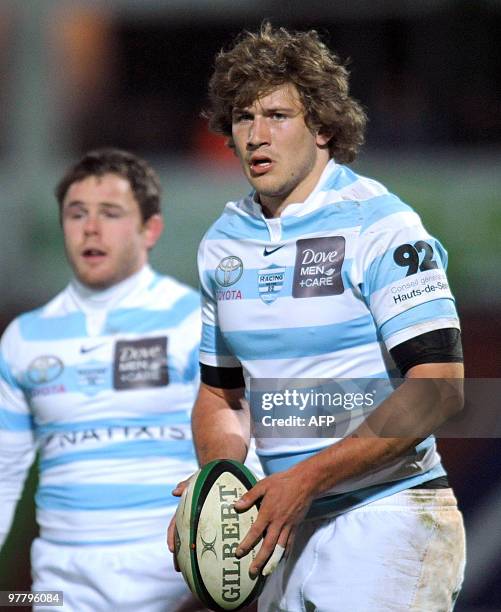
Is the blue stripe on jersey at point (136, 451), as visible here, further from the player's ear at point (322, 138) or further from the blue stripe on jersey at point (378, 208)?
the blue stripe on jersey at point (378, 208)

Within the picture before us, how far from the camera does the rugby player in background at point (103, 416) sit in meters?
4.14

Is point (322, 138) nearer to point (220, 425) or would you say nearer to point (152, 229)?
point (220, 425)

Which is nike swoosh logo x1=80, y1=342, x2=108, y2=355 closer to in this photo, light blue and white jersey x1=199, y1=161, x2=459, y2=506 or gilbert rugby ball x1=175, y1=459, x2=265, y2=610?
light blue and white jersey x1=199, y1=161, x2=459, y2=506

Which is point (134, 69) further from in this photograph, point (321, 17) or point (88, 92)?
point (321, 17)

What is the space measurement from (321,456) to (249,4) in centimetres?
723

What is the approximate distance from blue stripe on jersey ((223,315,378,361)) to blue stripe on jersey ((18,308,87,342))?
5.10 feet

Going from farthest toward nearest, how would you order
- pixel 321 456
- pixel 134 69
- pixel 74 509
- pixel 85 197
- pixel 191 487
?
1. pixel 134 69
2. pixel 85 197
3. pixel 74 509
4. pixel 191 487
5. pixel 321 456

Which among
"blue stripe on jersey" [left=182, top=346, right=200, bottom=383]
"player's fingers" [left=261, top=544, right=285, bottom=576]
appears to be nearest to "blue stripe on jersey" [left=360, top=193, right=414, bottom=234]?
"player's fingers" [left=261, top=544, right=285, bottom=576]

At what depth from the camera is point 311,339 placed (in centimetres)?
292

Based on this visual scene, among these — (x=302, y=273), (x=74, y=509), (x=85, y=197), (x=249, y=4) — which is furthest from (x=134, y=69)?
(x=302, y=273)

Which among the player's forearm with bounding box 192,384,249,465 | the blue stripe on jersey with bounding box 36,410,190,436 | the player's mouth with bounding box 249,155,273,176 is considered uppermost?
the player's mouth with bounding box 249,155,273,176

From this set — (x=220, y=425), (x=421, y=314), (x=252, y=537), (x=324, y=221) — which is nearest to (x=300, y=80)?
(x=324, y=221)

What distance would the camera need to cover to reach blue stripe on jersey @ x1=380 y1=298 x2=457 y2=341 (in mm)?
2750

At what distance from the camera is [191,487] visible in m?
2.90
